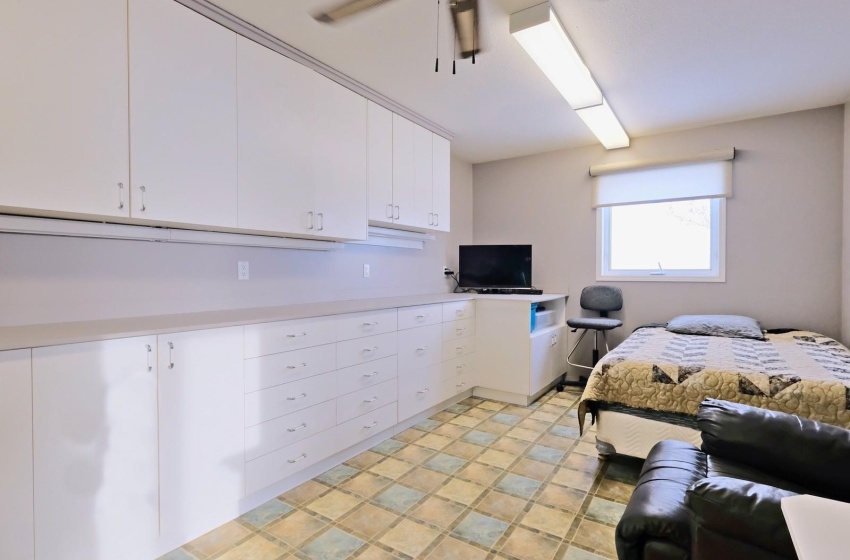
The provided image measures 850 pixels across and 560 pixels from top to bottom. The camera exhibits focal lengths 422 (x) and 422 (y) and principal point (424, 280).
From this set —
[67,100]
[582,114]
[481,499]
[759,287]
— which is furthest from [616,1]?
[759,287]

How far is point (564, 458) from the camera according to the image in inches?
105

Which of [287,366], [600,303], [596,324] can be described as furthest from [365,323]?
[600,303]

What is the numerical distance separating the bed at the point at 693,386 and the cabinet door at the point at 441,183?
6.04 ft

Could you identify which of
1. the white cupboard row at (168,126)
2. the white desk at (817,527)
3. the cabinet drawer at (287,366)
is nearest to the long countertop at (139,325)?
the cabinet drawer at (287,366)

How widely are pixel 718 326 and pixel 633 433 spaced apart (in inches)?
58.7

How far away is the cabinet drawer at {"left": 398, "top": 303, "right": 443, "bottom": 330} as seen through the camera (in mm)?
3034

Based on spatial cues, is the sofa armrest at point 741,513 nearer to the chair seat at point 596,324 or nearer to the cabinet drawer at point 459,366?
the cabinet drawer at point 459,366

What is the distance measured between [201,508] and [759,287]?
4292 millimetres


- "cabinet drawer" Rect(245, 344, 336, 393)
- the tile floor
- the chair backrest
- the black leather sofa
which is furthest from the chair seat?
"cabinet drawer" Rect(245, 344, 336, 393)

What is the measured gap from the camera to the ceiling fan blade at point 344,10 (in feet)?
6.46

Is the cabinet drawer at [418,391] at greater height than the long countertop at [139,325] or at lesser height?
lesser

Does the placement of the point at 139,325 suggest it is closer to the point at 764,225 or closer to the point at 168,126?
the point at 168,126

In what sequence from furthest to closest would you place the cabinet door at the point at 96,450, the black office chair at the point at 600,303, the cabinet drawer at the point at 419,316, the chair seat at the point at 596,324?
the black office chair at the point at 600,303
the chair seat at the point at 596,324
the cabinet drawer at the point at 419,316
the cabinet door at the point at 96,450

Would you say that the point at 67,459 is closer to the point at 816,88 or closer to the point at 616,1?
the point at 616,1
